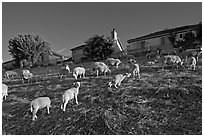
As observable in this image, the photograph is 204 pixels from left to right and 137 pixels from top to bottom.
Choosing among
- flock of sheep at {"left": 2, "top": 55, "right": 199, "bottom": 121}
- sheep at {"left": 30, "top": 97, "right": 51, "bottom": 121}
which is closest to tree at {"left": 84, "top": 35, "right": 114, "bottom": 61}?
flock of sheep at {"left": 2, "top": 55, "right": 199, "bottom": 121}

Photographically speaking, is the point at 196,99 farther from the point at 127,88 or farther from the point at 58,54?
the point at 58,54

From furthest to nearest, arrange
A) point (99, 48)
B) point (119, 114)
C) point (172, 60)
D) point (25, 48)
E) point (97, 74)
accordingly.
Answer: point (25, 48) < point (99, 48) < point (172, 60) < point (97, 74) < point (119, 114)

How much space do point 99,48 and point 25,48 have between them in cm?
1438

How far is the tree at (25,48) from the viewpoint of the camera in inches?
1178

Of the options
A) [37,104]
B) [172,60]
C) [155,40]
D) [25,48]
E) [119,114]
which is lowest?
[119,114]

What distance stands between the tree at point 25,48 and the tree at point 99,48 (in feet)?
39.3

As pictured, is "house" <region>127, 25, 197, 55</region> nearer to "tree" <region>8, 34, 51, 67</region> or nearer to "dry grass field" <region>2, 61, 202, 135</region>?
"tree" <region>8, 34, 51, 67</region>

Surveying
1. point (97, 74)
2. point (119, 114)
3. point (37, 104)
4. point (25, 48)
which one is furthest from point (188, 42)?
point (25, 48)

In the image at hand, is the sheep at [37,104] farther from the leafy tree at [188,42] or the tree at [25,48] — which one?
the tree at [25,48]

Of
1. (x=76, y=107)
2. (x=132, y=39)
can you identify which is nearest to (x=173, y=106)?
(x=76, y=107)

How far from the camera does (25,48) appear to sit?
3000 centimetres

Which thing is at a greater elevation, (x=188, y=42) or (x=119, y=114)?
(x=188, y=42)

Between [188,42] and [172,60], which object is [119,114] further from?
[188,42]

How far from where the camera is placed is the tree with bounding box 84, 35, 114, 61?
23250 mm
